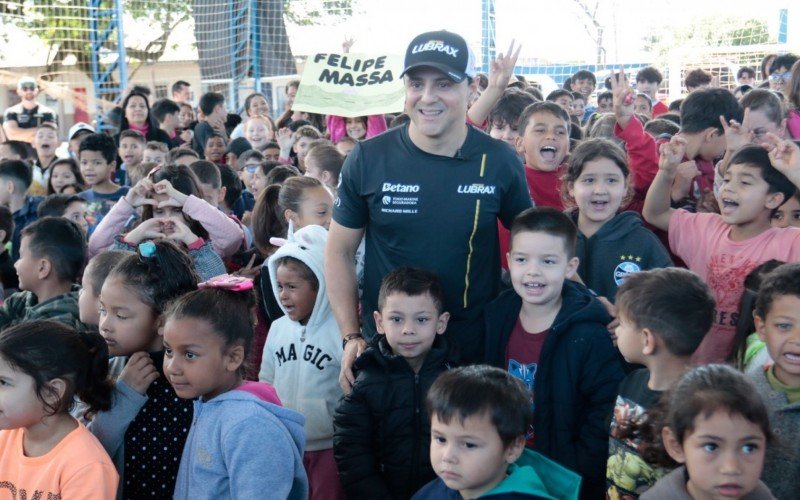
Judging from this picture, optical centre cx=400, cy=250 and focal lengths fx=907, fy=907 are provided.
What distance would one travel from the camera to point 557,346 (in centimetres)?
315

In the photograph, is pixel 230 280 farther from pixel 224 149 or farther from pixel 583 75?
pixel 583 75

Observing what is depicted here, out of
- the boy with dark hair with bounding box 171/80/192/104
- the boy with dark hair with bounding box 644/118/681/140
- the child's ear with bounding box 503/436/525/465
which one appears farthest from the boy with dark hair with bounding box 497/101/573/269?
the boy with dark hair with bounding box 171/80/192/104

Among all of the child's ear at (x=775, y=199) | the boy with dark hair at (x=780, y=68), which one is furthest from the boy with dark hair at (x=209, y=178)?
the boy with dark hair at (x=780, y=68)

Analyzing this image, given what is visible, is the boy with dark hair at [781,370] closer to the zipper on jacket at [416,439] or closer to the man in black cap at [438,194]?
the man in black cap at [438,194]

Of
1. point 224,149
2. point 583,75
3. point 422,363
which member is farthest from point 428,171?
point 583,75

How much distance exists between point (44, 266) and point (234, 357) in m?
1.64

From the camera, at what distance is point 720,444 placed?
2.34 m

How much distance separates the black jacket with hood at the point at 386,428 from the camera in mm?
3217

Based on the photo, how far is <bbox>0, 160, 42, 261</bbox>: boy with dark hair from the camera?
21.5ft

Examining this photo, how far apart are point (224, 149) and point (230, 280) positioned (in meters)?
6.22

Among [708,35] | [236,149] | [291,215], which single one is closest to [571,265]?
[291,215]

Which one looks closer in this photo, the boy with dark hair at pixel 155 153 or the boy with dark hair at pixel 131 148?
the boy with dark hair at pixel 155 153

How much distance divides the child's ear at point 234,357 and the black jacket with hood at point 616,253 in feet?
4.94

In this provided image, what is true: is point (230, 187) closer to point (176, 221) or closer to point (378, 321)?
→ point (176, 221)
